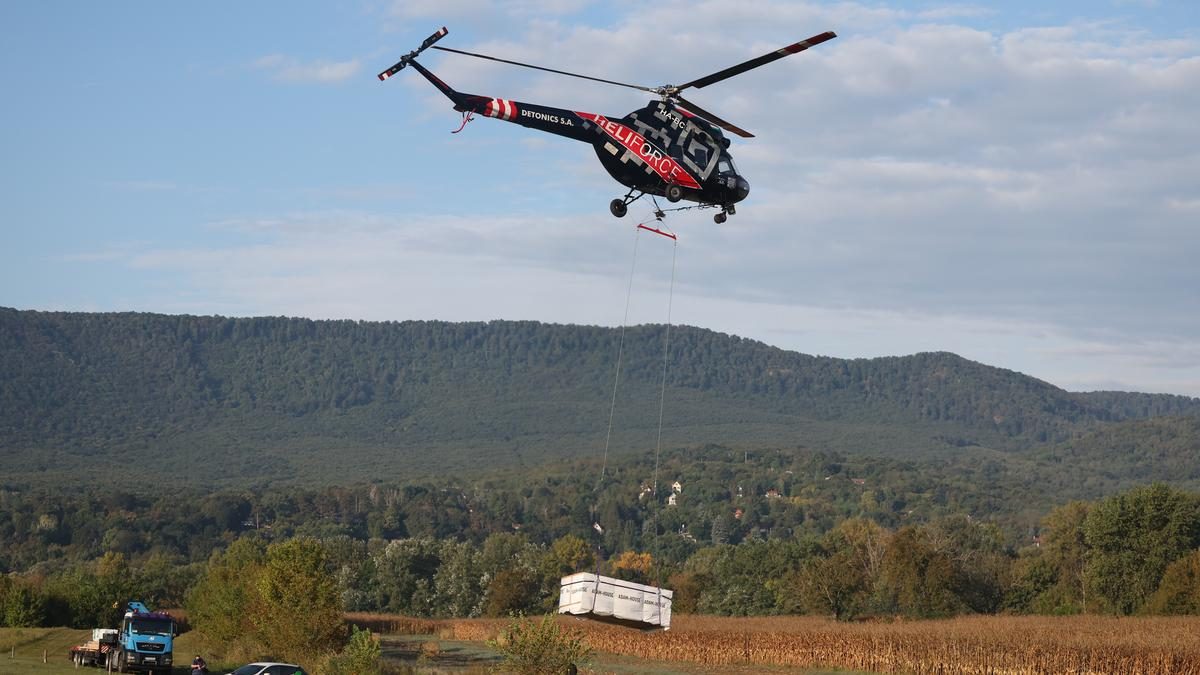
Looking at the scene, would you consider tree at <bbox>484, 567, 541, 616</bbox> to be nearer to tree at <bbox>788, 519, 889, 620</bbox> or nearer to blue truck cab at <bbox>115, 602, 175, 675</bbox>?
tree at <bbox>788, 519, 889, 620</bbox>

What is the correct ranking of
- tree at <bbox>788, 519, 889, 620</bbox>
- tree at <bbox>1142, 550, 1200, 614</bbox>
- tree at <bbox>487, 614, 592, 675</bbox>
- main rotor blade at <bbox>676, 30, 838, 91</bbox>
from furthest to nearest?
1. tree at <bbox>788, 519, 889, 620</bbox>
2. tree at <bbox>1142, 550, 1200, 614</bbox>
3. tree at <bbox>487, 614, 592, 675</bbox>
4. main rotor blade at <bbox>676, 30, 838, 91</bbox>

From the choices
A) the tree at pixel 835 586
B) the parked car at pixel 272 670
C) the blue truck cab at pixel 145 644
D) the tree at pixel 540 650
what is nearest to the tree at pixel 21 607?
the blue truck cab at pixel 145 644

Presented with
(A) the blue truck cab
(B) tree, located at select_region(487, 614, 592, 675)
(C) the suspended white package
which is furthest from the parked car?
(A) the blue truck cab

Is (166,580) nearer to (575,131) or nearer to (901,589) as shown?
(901,589)

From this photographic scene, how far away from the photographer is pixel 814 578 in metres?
106

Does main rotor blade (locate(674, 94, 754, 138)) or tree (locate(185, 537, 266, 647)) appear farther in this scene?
tree (locate(185, 537, 266, 647))

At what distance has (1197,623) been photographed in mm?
76938

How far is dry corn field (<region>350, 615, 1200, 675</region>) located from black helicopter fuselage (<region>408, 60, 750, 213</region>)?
26086mm

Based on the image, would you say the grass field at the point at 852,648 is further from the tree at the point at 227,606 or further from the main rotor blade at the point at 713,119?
the main rotor blade at the point at 713,119

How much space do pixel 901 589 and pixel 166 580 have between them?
57868mm

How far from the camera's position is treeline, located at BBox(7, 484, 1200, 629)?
8912 cm

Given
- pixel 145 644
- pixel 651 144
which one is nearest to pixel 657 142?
pixel 651 144

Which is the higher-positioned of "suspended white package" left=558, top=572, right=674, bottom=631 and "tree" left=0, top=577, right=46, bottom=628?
"suspended white package" left=558, top=572, right=674, bottom=631

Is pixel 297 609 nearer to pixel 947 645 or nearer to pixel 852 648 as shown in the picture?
pixel 852 648
